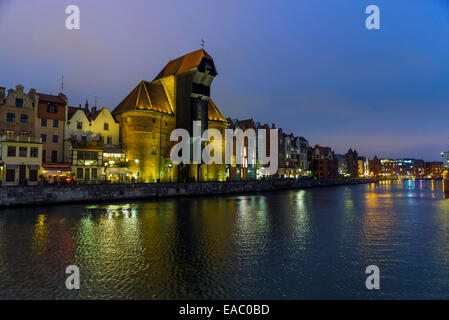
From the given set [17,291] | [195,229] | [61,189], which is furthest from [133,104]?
[17,291]

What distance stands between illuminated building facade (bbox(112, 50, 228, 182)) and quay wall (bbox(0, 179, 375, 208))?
533 cm

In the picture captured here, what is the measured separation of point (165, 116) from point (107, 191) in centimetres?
2398

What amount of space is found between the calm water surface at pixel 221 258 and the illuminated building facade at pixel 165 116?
3366 centimetres

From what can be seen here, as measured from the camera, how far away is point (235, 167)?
82750 mm

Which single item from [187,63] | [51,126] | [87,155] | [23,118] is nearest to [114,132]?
[87,155]

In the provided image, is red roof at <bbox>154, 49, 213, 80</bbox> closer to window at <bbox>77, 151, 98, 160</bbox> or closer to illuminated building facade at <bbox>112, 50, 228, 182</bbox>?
illuminated building facade at <bbox>112, 50, 228, 182</bbox>

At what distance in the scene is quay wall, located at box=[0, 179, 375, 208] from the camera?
Result: 33688mm

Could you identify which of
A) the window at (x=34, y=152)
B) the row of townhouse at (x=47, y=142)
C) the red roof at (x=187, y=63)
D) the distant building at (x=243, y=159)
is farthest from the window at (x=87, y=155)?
the distant building at (x=243, y=159)

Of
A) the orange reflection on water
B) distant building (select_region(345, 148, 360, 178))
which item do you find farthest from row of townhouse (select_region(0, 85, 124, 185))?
distant building (select_region(345, 148, 360, 178))

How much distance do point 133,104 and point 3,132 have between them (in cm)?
2108

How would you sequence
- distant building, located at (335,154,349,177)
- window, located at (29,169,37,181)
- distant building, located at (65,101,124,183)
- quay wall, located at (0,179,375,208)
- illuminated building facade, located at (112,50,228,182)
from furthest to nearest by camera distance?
distant building, located at (335,154,349,177) → illuminated building facade, located at (112,50,228,182) → distant building, located at (65,101,124,183) → window, located at (29,169,37,181) → quay wall, located at (0,179,375,208)

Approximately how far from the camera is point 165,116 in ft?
200

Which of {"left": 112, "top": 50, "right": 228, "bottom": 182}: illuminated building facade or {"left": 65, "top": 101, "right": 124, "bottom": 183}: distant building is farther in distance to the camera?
{"left": 112, "top": 50, "right": 228, "bottom": 182}: illuminated building facade
